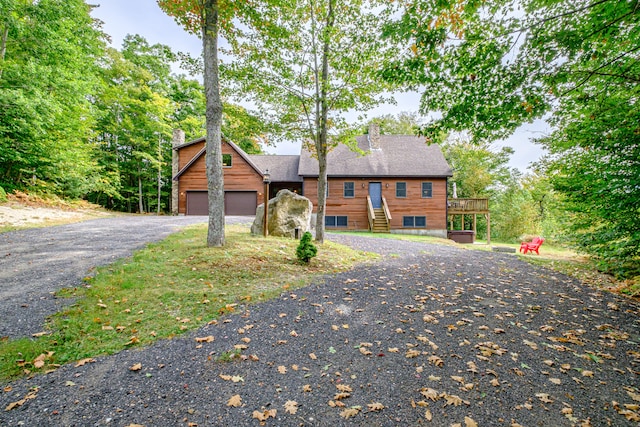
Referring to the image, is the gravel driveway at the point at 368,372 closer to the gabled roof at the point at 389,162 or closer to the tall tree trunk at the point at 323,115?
the tall tree trunk at the point at 323,115

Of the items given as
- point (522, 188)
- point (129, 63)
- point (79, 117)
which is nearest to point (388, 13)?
point (79, 117)

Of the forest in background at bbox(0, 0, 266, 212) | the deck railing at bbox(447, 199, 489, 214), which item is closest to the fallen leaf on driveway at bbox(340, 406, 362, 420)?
the forest in background at bbox(0, 0, 266, 212)

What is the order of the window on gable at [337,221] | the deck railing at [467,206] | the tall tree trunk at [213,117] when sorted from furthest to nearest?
the window on gable at [337,221] < the deck railing at [467,206] < the tall tree trunk at [213,117]

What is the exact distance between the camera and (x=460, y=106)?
4730 millimetres

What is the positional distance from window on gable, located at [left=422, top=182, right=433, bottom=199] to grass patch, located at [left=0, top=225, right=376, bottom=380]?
12.9 m

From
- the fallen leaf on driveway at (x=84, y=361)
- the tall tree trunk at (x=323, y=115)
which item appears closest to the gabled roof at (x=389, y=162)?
the tall tree trunk at (x=323, y=115)

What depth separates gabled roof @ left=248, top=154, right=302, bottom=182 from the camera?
67.4 ft

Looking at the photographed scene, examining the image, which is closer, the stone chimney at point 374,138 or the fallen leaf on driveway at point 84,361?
the fallen leaf on driveway at point 84,361

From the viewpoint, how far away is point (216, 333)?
137 inches

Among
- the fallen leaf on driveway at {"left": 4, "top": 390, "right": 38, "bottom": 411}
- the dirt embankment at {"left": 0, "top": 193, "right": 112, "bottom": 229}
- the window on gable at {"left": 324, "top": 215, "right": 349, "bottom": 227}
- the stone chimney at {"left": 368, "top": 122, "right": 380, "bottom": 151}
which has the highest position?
the stone chimney at {"left": 368, "top": 122, "right": 380, "bottom": 151}

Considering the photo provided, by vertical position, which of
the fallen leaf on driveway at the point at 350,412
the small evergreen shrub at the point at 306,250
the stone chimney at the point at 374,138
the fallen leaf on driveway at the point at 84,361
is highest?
the stone chimney at the point at 374,138

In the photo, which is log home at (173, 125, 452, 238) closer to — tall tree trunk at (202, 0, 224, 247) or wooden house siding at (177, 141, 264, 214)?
wooden house siding at (177, 141, 264, 214)

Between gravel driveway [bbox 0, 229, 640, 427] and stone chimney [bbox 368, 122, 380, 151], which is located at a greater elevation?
stone chimney [bbox 368, 122, 380, 151]

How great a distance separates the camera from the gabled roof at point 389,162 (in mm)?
18641
